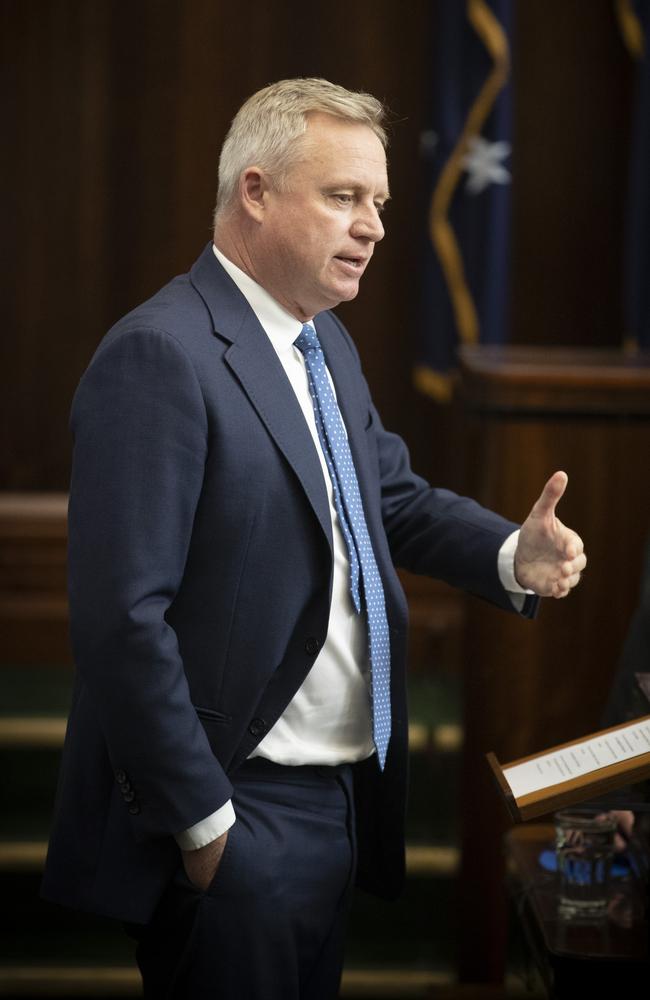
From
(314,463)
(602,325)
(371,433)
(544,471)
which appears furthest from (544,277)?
(314,463)

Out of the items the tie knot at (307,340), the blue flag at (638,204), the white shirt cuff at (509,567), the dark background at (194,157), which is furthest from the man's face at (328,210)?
the dark background at (194,157)

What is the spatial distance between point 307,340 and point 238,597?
0.42 meters

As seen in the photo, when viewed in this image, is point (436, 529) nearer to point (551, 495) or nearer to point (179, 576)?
point (551, 495)

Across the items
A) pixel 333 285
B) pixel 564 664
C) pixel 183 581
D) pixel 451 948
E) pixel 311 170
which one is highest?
pixel 311 170

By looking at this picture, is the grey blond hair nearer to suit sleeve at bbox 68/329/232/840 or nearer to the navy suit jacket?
the navy suit jacket

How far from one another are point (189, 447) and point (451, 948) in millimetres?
2408

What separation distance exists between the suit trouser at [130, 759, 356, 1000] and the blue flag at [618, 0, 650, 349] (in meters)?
2.90

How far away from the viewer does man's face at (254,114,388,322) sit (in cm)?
199

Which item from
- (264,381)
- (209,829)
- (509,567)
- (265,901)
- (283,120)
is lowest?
(265,901)

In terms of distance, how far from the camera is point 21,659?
4703 millimetres

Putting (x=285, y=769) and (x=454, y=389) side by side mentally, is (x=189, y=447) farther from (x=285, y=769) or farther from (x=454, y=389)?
(x=454, y=389)

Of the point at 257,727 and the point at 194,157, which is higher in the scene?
the point at 194,157

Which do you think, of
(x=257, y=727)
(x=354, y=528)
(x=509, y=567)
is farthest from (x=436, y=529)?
(x=257, y=727)

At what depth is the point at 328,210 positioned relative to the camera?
1.99 m
